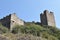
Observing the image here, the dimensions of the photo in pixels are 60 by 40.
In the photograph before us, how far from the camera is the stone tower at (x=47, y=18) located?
3644 cm

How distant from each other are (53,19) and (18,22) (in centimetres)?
981

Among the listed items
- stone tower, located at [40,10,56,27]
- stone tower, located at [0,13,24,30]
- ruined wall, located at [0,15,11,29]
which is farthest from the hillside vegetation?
stone tower, located at [40,10,56,27]

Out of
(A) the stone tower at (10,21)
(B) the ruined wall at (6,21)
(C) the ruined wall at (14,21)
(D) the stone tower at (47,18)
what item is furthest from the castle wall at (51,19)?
(B) the ruined wall at (6,21)

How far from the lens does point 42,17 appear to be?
3778 centimetres

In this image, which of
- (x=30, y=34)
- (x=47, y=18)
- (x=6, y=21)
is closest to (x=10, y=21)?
(x=6, y=21)

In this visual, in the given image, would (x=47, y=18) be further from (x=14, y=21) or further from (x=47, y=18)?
(x=14, y=21)

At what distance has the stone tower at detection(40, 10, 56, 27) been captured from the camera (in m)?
36.4

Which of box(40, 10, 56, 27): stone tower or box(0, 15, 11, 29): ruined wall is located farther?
box(40, 10, 56, 27): stone tower

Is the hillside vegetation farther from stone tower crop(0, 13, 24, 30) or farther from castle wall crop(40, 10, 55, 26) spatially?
castle wall crop(40, 10, 55, 26)

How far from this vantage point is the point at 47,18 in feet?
122

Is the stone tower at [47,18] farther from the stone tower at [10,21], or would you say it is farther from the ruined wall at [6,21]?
the ruined wall at [6,21]

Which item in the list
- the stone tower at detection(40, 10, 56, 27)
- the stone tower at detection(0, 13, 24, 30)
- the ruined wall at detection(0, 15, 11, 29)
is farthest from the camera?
the stone tower at detection(40, 10, 56, 27)

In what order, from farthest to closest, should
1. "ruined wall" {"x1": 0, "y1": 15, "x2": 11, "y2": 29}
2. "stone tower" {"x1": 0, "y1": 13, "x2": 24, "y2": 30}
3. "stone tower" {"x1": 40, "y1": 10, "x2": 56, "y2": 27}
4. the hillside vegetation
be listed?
"stone tower" {"x1": 40, "y1": 10, "x2": 56, "y2": 27} < "ruined wall" {"x1": 0, "y1": 15, "x2": 11, "y2": 29} < "stone tower" {"x1": 0, "y1": 13, "x2": 24, "y2": 30} < the hillside vegetation

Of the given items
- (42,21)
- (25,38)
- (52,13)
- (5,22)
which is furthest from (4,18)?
(25,38)
